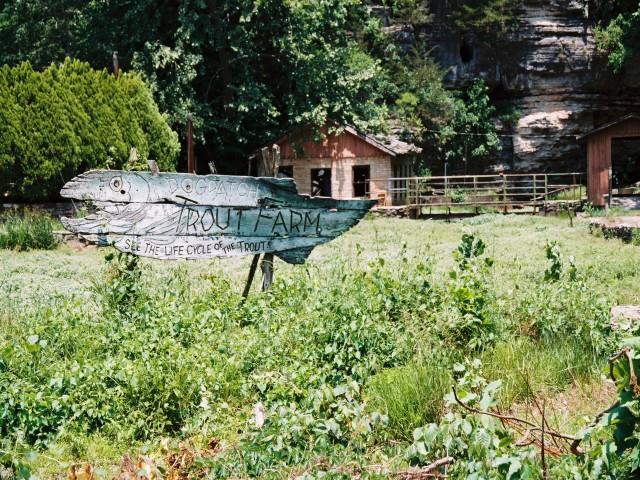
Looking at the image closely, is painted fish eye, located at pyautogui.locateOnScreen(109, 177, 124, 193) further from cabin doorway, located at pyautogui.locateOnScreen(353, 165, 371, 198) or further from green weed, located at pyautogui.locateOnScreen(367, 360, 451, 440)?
cabin doorway, located at pyautogui.locateOnScreen(353, 165, 371, 198)

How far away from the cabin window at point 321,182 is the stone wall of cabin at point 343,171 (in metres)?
0.61

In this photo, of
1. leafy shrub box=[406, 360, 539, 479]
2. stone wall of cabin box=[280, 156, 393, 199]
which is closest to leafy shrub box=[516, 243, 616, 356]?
leafy shrub box=[406, 360, 539, 479]

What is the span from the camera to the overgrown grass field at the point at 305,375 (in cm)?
481

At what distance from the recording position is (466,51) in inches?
1512

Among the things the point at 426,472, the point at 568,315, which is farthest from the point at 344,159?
the point at 426,472

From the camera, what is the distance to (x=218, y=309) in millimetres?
7902

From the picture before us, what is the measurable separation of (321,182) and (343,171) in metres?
2.59

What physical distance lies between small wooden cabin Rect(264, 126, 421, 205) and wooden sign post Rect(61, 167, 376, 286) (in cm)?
2264

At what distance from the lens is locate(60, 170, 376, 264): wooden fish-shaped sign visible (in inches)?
329

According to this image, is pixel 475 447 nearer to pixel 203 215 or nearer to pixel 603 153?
pixel 203 215

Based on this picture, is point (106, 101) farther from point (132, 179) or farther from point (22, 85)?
point (132, 179)

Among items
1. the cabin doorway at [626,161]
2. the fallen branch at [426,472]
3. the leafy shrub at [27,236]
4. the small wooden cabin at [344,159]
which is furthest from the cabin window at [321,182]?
the fallen branch at [426,472]

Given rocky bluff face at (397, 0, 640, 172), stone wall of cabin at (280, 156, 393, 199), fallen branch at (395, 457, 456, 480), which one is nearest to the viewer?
fallen branch at (395, 457, 456, 480)

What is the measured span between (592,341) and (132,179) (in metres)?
4.99
